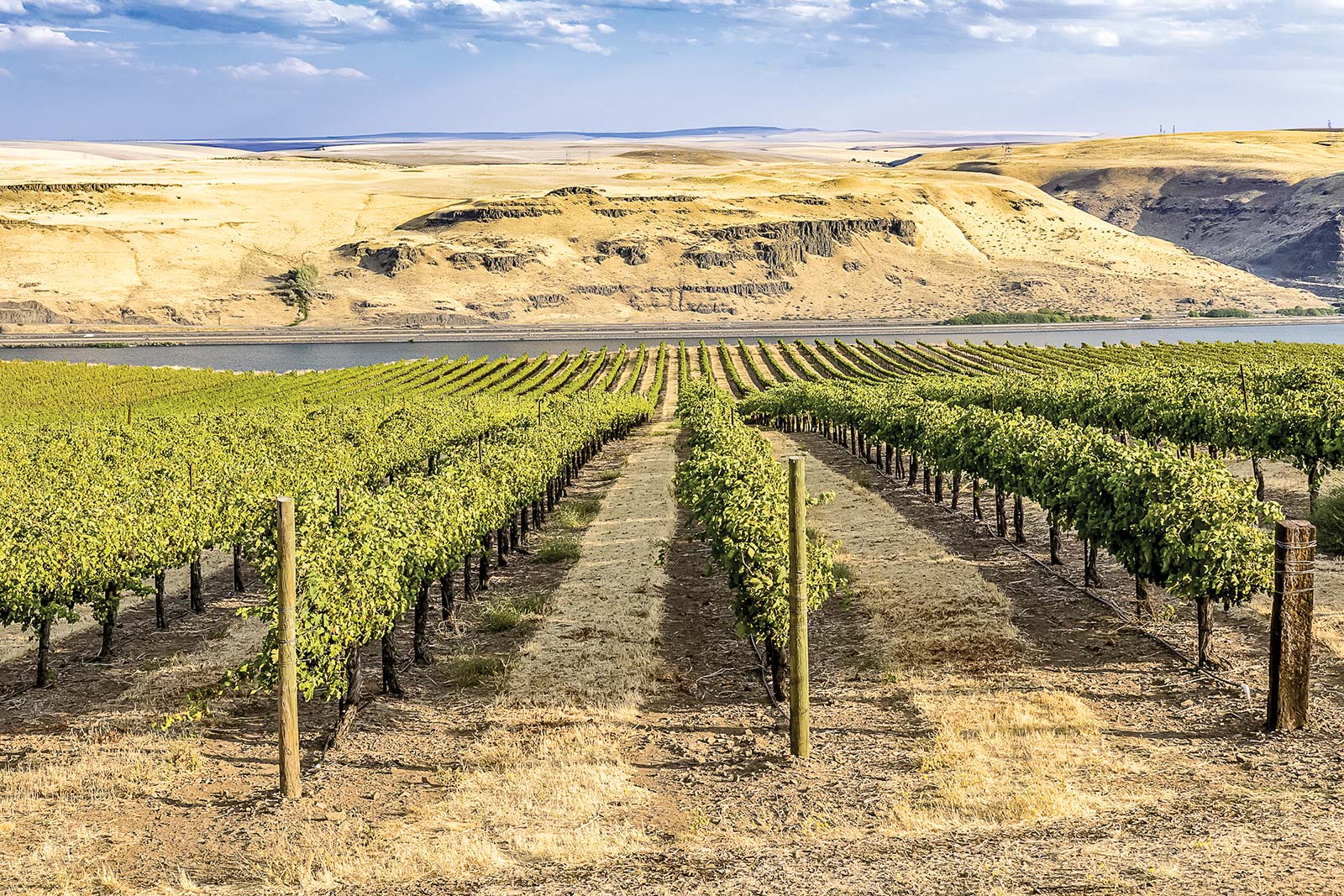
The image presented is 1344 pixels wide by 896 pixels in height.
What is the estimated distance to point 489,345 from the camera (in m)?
160

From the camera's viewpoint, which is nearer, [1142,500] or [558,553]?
[1142,500]

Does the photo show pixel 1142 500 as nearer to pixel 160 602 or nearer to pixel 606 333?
pixel 160 602

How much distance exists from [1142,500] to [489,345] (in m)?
149

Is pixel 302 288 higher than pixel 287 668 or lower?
higher

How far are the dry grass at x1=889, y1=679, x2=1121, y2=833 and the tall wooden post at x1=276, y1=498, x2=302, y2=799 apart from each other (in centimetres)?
685

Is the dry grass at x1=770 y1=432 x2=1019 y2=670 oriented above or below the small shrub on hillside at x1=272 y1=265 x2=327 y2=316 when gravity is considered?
below

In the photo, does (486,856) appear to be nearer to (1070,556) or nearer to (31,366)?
(1070,556)

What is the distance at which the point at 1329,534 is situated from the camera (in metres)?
21.6

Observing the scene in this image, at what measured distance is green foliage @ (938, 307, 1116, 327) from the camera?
18412 centimetres

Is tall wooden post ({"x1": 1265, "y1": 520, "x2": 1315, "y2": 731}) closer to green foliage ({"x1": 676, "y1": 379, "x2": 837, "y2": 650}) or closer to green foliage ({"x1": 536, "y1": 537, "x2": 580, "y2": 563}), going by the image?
green foliage ({"x1": 676, "y1": 379, "x2": 837, "y2": 650})

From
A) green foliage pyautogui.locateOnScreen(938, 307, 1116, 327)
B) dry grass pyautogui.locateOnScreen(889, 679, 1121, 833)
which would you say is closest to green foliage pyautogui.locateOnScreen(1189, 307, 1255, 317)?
green foliage pyautogui.locateOnScreen(938, 307, 1116, 327)

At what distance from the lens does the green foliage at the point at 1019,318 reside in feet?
604

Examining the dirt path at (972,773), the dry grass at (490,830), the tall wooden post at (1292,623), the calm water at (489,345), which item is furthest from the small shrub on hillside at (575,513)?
the calm water at (489,345)

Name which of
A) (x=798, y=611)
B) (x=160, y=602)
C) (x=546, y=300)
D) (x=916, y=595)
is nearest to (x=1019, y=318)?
(x=546, y=300)
